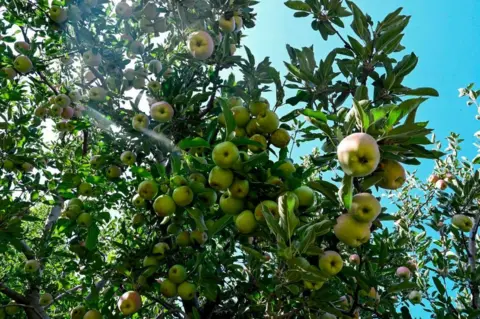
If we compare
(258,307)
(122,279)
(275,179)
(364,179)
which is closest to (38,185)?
(122,279)

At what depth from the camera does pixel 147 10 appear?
164 inches

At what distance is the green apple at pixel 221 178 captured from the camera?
2076 millimetres

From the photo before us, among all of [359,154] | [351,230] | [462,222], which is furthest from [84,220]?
[462,222]

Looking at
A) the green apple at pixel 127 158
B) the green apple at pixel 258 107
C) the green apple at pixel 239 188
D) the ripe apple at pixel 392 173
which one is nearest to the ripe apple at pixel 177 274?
the green apple at pixel 239 188

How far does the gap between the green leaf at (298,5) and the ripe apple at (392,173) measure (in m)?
1.48

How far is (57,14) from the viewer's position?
453 centimetres

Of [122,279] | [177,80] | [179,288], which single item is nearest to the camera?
[179,288]

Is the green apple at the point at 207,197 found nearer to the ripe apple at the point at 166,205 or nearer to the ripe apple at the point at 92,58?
the ripe apple at the point at 166,205

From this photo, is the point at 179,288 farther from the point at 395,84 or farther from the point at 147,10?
the point at 147,10

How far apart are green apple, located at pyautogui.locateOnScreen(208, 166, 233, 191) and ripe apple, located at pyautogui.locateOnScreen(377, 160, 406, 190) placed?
85 cm

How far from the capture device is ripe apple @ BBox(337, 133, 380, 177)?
1649mm

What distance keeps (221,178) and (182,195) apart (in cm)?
38

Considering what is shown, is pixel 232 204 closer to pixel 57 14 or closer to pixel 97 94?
pixel 97 94

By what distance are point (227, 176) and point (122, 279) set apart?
1.84 metres
